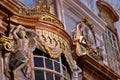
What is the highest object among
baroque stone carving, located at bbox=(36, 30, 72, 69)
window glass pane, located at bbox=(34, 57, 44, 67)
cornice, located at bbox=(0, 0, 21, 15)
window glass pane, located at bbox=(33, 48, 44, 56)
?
cornice, located at bbox=(0, 0, 21, 15)

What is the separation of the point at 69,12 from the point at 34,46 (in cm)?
498

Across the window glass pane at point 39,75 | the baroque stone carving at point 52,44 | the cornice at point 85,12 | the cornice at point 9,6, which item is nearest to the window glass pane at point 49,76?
the window glass pane at point 39,75

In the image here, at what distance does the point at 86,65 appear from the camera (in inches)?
640

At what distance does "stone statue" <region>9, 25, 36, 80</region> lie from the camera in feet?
40.6

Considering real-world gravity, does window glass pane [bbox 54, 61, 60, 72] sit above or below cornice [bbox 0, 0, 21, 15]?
below

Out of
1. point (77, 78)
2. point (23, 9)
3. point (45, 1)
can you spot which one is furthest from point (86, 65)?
point (23, 9)

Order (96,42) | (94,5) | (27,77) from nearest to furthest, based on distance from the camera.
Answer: (27,77), (96,42), (94,5)

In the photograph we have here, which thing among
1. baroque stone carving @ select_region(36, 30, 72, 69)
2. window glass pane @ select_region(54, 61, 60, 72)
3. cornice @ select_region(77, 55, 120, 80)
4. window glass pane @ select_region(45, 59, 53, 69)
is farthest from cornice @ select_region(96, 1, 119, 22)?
window glass pane @ select_region(45, 59, 53, 69)

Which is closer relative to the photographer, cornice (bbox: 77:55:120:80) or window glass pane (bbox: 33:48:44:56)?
window glass pane (bbox: 33:48:44:56)

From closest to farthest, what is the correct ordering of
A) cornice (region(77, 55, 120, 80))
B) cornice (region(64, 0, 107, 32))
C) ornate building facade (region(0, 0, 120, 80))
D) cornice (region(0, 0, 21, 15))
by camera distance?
ornate building facade (region(0, 0, 120, 80)) < cornice (region(0, 0, 21, 15)) < cornice (region(77, 55, 120, 80)) < cornice (region(64, 0, 107, 32))

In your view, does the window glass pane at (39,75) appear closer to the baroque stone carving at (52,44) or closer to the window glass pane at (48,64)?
the window glass pane at (48,64)

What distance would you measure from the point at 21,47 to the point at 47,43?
100cm

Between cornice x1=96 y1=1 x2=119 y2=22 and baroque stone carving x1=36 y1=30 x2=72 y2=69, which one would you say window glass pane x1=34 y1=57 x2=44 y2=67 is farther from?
cornice x1=96 y1=1 x2=119 y2=22

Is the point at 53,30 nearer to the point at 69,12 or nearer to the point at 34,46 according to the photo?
the point at 34,46
